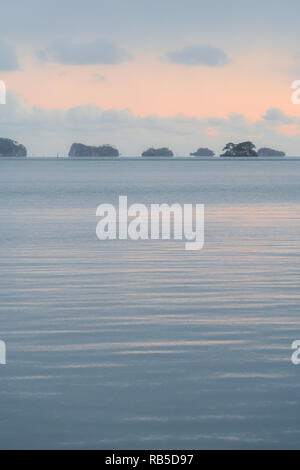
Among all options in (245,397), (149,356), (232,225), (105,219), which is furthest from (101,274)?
(105,219)

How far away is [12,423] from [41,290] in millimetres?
8743

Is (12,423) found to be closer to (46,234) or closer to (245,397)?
(245,397)

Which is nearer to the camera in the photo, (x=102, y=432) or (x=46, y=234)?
(x=102, y=432)

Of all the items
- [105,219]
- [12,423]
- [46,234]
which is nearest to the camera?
[12,423]

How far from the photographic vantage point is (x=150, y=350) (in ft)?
41.1

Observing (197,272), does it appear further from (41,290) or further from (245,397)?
(245,397)

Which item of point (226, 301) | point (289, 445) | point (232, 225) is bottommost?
point (289, 445)

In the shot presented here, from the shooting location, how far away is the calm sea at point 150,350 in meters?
9.20

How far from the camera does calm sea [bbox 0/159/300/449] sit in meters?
9.20

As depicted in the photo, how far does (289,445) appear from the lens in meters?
8.73

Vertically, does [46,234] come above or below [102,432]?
above

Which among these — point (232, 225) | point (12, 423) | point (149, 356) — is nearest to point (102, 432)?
point (12, 423)

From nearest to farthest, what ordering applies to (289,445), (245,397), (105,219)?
(289,445)
(245,397)
(105,219)

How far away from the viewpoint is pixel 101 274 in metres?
20.6
